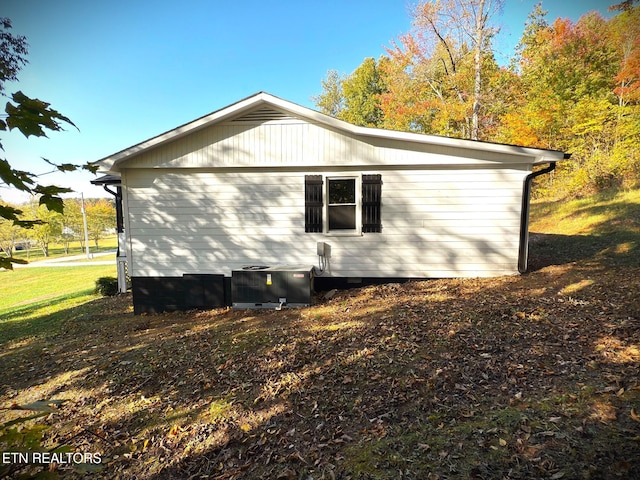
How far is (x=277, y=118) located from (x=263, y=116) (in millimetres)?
319

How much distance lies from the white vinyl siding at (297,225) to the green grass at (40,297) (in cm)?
326

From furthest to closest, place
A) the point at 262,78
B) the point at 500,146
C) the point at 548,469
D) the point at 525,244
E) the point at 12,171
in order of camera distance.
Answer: the point at 262,78, the point at 525,244, the point at 500,146, the point at 548,469, the point at 12,171

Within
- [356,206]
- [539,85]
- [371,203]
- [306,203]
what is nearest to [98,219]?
[306,203]

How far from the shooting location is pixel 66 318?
342 inches

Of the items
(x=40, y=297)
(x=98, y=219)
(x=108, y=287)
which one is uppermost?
(x=98, y=219)

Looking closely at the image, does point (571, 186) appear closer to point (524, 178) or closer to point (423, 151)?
point (524, 178)

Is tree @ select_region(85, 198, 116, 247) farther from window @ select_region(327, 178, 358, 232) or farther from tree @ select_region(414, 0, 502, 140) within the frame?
window @ select_region(327, 178, 358, 232)

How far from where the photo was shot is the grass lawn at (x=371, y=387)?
244 centimetres

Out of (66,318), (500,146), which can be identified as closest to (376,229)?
(500,146)

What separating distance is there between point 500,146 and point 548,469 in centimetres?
612

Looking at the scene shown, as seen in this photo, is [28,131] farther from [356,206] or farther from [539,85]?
[539,85]

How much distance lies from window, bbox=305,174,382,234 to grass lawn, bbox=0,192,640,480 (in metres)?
1.76

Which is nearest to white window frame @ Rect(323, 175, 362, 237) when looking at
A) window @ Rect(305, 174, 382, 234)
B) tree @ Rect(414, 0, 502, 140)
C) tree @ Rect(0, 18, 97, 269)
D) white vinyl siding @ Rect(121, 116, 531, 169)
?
window @ Rect(305, 174, 382, 234)

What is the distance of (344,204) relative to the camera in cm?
736
